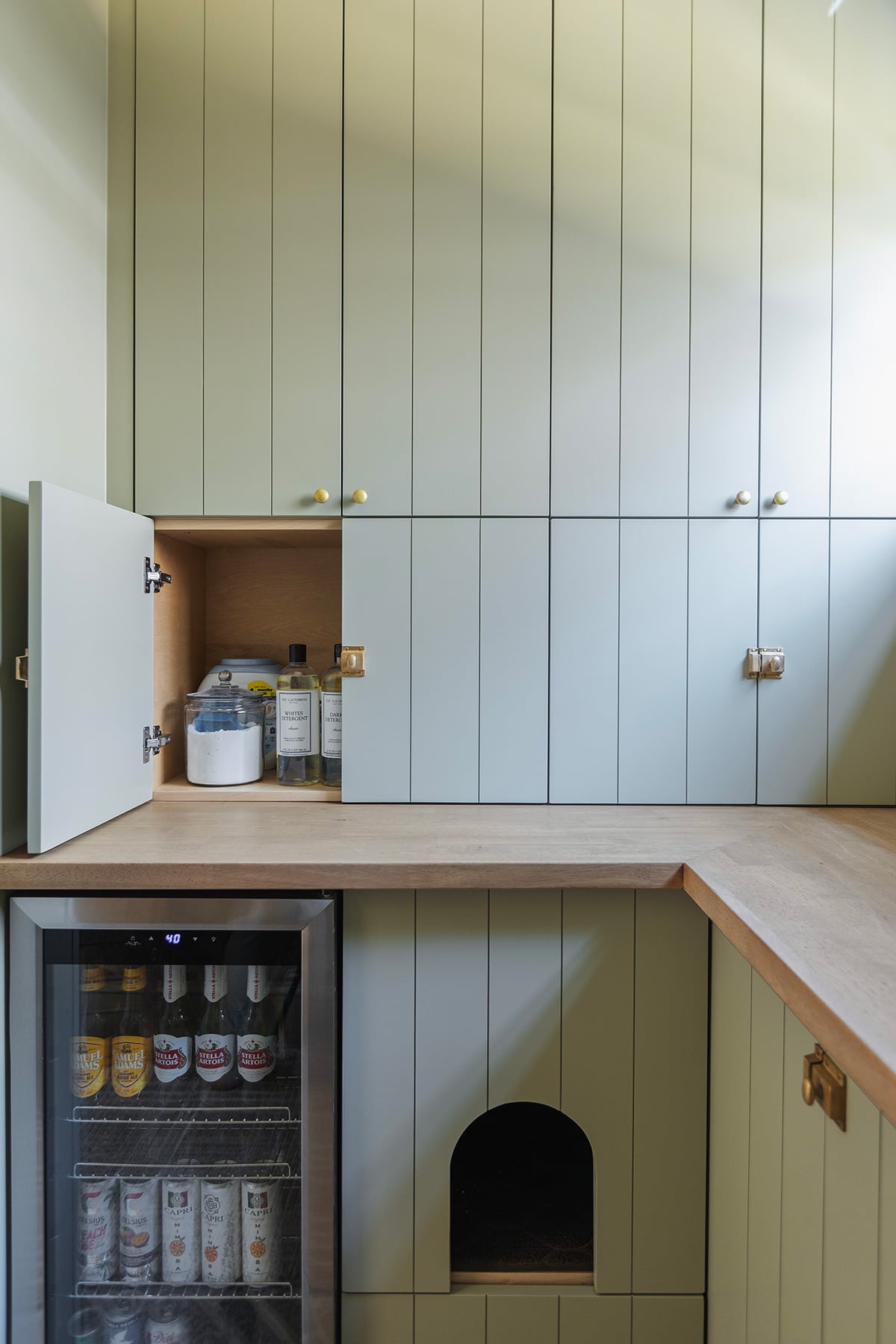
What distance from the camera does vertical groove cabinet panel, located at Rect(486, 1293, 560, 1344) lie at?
1.30m

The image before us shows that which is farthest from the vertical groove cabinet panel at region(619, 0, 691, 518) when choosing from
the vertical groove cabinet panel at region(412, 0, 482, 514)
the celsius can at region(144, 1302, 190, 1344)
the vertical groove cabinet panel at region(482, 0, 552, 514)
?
the celsius can at region(144, 1302, 190, 1344)

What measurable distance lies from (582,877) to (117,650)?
0.91 meters

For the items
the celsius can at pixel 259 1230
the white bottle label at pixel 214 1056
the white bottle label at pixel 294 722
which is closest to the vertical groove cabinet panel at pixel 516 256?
the white bottle label at pixel 294 722

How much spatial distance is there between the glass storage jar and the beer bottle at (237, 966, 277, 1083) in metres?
0.52

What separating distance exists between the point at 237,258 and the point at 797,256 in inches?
43.4

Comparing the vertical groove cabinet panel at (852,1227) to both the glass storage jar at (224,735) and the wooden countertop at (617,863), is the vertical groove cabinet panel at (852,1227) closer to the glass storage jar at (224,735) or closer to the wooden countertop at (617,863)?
the wooden countertop at (617,863)

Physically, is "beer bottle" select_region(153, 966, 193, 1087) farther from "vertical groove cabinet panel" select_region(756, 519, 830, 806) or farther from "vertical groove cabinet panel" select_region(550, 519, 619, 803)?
"vertical groove cabinet panel" select_region(756, 519, 830, 806)

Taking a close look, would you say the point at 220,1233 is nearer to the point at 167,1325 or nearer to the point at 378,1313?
the point at 167,1325

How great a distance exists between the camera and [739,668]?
154 centimetres

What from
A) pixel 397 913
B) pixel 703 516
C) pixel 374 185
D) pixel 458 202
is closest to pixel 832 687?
pixel 703 516

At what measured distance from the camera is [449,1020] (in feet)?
4.18

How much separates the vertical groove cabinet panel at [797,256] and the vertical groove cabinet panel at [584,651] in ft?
1.13

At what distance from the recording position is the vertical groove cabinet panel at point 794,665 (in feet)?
5.05

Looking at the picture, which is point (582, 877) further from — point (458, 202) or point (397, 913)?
point (458, 202)
